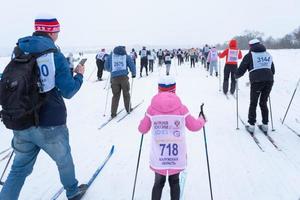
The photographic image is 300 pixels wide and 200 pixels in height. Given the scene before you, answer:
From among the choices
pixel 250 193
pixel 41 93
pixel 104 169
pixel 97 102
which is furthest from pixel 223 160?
pixel 97 102

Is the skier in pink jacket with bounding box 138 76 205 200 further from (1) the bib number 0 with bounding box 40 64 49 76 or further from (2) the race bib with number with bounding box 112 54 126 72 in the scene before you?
(2) the race bib with number with bounding box 112 54 126 72

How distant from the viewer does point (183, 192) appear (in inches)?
159

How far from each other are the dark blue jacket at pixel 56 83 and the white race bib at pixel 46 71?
0.17 feet

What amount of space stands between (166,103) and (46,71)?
4.15 ft

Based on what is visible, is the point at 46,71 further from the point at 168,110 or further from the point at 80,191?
the point at 80,191

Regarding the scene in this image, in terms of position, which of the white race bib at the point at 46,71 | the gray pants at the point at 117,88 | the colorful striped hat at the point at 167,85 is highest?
the white race bib at the point at 46,71

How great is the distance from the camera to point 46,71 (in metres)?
2.96

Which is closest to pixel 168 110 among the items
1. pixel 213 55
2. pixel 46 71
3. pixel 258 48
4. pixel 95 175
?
pixel 46 71

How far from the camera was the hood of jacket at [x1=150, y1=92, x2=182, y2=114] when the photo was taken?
122 inches

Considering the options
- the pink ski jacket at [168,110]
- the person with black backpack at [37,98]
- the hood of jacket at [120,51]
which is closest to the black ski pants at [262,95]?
the pink ski jacket at [168,110]

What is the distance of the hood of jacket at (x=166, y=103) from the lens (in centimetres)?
311

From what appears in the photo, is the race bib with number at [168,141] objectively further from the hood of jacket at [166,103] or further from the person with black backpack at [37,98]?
the person with black backpack at [37,98]

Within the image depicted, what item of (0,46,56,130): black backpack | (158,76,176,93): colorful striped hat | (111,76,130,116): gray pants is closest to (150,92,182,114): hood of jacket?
(158,76,176,93): colorful striped hat

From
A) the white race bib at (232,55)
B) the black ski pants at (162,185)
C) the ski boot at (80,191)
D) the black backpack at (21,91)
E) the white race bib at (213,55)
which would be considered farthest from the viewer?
the white race bib at (213,55)
